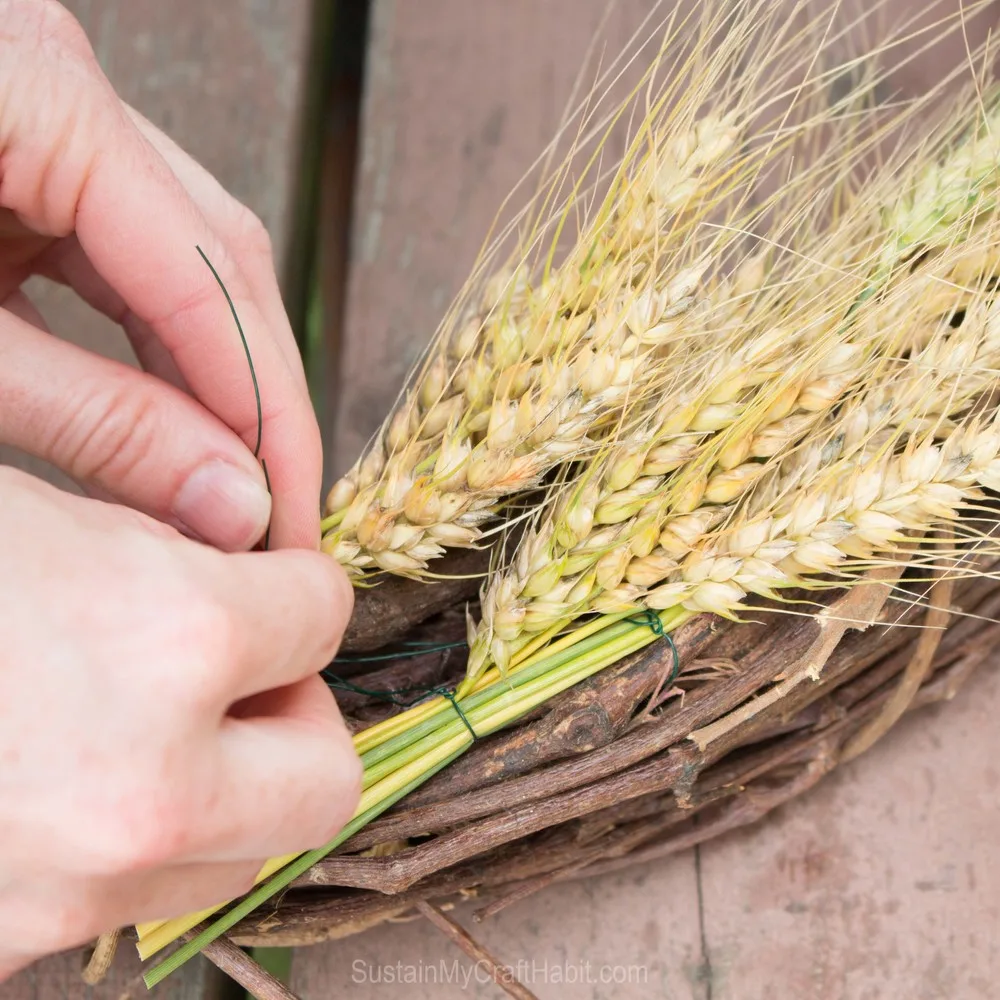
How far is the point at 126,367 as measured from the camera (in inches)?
19.3

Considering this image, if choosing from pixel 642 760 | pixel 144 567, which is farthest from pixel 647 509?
pixel 144 567

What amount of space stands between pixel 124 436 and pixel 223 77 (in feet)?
1.64

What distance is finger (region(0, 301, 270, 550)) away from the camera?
1.52ft

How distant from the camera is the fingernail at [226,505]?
465 mm

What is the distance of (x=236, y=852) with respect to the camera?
356 millimetres

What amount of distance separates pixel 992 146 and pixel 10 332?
53 centimetres

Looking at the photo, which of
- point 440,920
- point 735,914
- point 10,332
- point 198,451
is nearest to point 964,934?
point 735,914

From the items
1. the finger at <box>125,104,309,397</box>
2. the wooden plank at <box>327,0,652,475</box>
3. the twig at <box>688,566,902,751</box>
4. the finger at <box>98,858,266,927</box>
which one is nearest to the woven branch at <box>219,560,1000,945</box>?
the twig at <box>688,566,902,751</box>

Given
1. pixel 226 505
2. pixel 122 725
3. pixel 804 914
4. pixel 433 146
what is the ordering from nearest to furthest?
pixel 122 725 → pixel 226 505 → pixel 804 914 → pixel 433 146

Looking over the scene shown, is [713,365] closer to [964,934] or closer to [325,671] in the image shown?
[325,671]

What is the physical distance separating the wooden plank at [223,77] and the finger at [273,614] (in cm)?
49

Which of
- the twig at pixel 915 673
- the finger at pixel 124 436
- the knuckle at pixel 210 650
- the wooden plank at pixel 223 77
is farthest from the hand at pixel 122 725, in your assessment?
the wooden plank at pixel 223 77

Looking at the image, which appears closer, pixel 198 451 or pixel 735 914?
pixel 198 451

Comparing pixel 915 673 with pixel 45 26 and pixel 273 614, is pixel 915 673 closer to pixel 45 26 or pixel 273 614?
pixel 273 614
